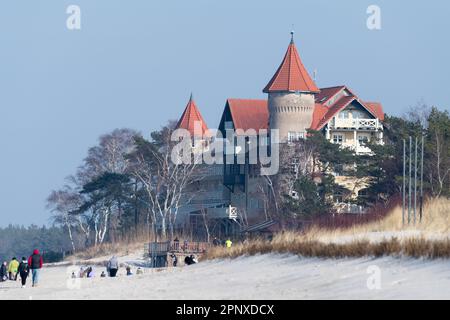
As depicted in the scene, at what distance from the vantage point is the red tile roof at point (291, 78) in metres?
94.1

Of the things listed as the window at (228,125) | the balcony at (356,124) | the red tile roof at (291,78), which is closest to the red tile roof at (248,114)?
the window at (228,125)

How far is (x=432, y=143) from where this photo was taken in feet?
254

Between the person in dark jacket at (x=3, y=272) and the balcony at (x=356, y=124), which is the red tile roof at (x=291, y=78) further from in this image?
the person in dark jacket at (x=3, y=272)

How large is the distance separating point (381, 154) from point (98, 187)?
82.7 ft

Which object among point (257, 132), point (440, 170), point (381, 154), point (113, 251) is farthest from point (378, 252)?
point (257, 132)

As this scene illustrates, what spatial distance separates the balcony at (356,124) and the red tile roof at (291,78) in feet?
9.98

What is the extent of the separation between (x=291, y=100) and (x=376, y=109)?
631 cm

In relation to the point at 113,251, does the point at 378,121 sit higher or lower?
higher

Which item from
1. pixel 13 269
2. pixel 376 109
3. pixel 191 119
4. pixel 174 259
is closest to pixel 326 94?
pixel 376 109

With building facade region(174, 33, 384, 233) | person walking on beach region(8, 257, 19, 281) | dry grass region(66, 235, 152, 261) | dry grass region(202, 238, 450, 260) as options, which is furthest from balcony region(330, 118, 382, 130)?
dry grass region(202, 238, 450, 260)

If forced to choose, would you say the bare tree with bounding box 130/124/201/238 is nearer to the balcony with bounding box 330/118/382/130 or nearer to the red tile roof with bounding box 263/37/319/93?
the red tile roof with bounding box 263/37/319/93

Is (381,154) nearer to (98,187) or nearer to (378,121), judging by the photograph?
(378,121)
